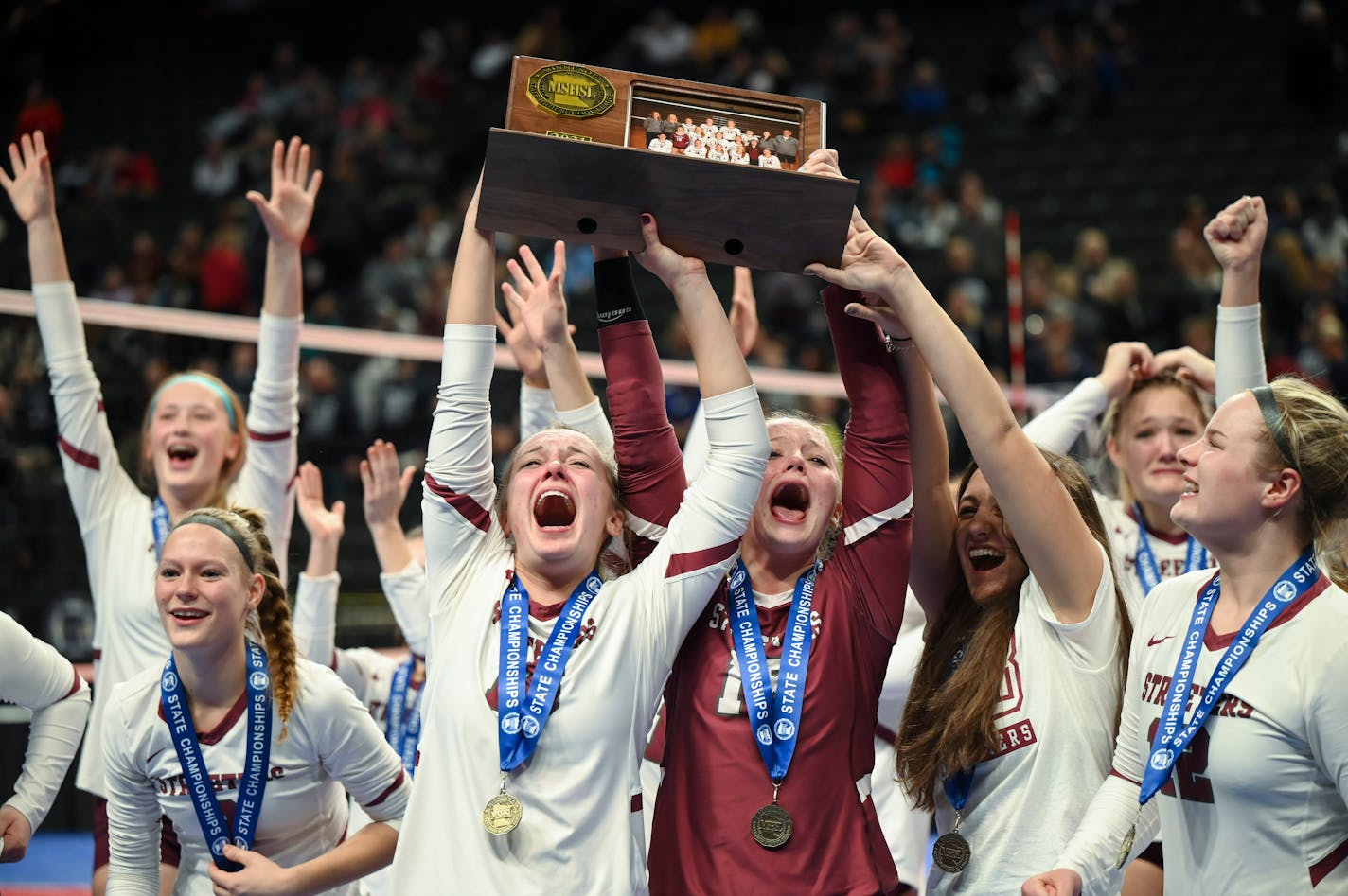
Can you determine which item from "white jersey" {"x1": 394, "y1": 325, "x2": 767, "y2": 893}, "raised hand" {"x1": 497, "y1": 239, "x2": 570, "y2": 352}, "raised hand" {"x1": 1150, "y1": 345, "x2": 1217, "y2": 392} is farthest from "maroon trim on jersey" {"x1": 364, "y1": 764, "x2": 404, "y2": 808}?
"raised hand" {"x1": 1150, "y1": 345, "x2": 1217, "y2": 392}

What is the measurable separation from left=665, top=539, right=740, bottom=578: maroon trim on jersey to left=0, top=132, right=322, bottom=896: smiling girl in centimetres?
189

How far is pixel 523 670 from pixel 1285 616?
1.64 m

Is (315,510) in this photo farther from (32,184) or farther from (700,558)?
(700,558)

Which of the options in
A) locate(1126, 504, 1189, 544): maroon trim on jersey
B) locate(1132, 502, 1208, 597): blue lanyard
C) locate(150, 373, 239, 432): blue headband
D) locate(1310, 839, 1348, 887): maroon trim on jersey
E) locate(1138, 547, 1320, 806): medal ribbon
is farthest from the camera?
locate(150, 373, 239, 432): blue headband

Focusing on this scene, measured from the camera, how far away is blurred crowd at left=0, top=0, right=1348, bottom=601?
10.7 metres

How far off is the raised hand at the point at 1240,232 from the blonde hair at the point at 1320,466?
0.87 meters

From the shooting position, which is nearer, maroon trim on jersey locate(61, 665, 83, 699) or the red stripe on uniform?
the red stripe on uniform

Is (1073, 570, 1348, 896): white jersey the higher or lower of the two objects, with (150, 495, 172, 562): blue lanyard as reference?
lower

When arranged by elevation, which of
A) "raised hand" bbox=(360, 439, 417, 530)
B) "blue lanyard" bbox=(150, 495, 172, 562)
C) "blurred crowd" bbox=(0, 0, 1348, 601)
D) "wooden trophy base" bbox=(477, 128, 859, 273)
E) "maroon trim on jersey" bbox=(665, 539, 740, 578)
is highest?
"blurred crowd" bbox=(0, 0, 1348, 601)

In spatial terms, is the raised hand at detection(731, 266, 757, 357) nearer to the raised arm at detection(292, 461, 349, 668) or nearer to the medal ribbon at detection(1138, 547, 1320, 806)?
the raised arm at detection(292, 461, 349, 668)

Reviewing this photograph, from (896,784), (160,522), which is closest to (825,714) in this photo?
(896,784)

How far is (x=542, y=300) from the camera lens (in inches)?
142

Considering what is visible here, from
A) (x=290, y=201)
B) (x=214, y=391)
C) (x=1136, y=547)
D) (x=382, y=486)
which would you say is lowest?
(x=1136, y=547)

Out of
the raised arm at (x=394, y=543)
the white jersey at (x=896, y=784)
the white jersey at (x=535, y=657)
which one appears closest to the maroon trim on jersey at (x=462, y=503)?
the white jersey at (x=535, y=657)
